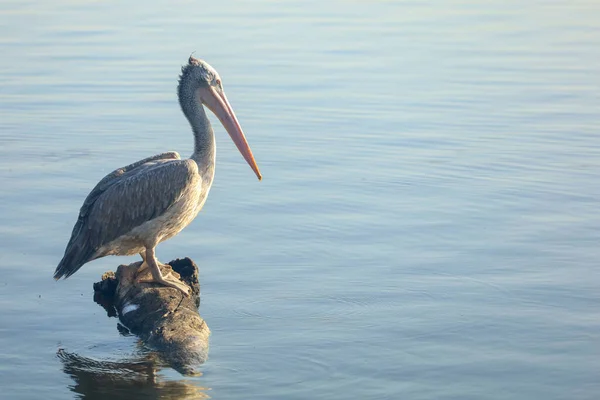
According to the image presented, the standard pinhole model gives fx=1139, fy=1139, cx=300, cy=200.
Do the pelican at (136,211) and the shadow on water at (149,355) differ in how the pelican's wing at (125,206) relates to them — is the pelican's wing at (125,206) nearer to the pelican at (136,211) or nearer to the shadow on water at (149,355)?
the pelican at (136,211)

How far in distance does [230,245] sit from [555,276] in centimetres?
300

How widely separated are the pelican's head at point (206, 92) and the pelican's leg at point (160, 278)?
64.8 inches

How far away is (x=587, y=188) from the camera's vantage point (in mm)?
12258

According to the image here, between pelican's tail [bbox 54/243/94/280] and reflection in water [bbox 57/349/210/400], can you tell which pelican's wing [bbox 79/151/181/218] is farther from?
reflection in water [bbox 57/349/210/400]

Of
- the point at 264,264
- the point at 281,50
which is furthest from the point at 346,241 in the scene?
the point at 281,50

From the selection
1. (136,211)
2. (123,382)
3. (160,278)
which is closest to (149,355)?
(123,382)

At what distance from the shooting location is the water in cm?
821

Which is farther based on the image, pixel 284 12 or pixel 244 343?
pixel 284 12

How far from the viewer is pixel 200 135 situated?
32.1ft

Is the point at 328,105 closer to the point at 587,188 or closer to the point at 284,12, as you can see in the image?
the point at 587,188

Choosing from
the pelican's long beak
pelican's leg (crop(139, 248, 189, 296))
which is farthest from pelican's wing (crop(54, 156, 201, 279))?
the pelican's long beak

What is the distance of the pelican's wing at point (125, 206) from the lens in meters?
9.23

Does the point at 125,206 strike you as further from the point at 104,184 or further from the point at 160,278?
the point at 160,278

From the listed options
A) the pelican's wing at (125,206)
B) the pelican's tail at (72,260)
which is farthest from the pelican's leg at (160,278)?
the pelican's tail at (72,260)
